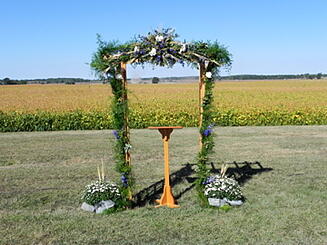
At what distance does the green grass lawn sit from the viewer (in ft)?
19.6

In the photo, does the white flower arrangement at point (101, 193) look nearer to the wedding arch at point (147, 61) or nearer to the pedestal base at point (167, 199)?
the wedding arch at point (147, 61)

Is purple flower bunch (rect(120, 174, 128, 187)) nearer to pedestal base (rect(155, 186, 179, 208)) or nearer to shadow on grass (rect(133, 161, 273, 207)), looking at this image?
shadow on grass (rect(133, 161, 273, 207))

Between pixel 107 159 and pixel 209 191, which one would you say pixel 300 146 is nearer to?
pixel 107 159

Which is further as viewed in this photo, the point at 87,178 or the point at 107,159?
the point at 107,159

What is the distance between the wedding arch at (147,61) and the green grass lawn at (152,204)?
45.0 inches

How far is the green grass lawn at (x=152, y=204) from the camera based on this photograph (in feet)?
19.6

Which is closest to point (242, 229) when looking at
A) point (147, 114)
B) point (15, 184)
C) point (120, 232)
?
point (120, 232)

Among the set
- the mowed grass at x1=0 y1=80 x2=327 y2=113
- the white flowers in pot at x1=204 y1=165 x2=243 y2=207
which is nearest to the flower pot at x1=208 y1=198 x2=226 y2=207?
the white flowers in pot at x1=204 y1=165 x2=243 y2=207

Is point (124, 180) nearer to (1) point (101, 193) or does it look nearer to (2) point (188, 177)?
(1) point (101, 193)

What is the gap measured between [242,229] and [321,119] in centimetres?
1563

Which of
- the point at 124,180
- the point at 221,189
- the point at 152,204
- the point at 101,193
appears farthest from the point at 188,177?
the point at 101,193

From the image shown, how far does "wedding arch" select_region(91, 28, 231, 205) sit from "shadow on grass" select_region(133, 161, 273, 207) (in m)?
0.85

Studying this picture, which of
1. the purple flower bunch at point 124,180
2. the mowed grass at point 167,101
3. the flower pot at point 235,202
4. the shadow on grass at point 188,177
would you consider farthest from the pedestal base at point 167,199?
the mowed grass at point 167,101

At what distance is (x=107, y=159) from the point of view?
1215 centimetres
